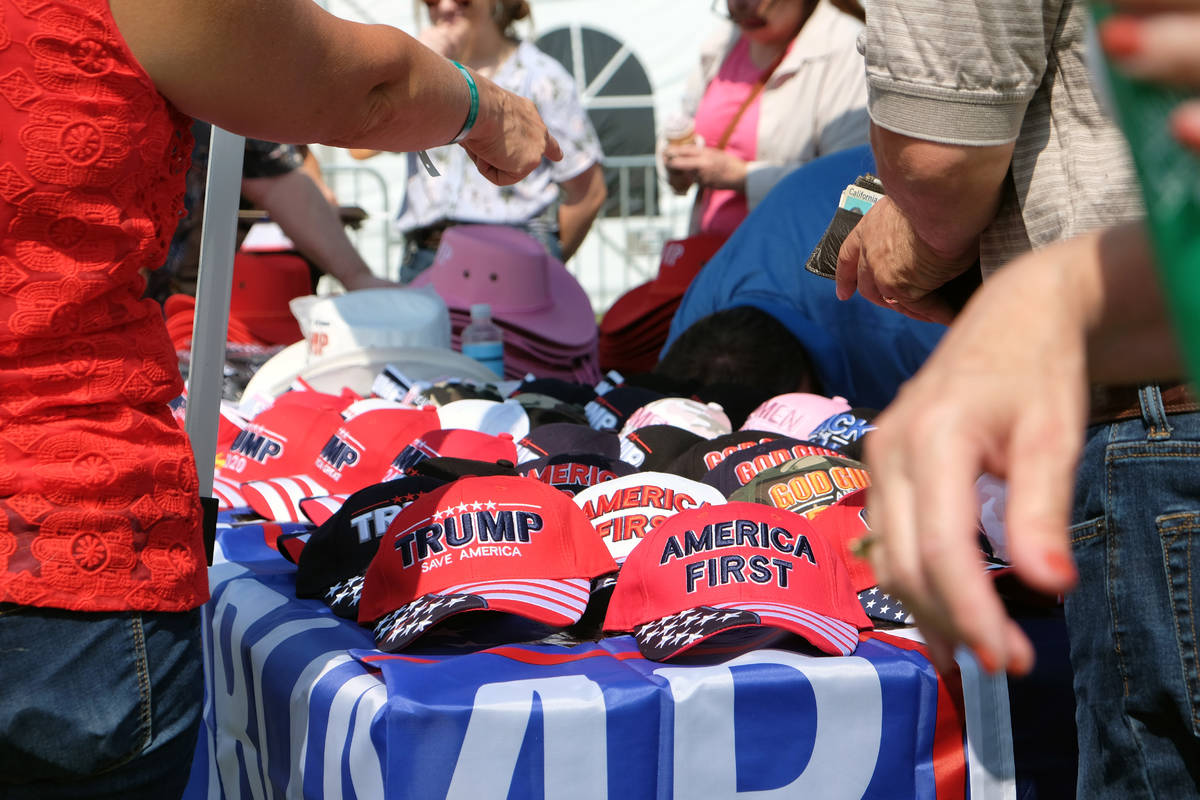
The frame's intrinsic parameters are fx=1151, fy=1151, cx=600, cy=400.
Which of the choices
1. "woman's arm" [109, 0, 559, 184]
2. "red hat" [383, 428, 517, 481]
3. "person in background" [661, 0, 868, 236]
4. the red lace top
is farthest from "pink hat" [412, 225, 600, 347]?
the red lace top

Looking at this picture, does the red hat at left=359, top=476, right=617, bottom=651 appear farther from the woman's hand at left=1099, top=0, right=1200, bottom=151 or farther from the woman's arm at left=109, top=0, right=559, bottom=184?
the woman's hand at left=1099, top=0, right=1200, bottom=151

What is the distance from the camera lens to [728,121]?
3080 mm

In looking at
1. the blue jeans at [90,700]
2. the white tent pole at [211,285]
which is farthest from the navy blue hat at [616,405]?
the blue jeans at [90,700]

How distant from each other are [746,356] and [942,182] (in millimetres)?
1530

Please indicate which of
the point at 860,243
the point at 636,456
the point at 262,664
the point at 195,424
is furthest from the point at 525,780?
the point at 636,456

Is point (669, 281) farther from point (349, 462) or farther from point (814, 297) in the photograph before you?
point (349, 462)

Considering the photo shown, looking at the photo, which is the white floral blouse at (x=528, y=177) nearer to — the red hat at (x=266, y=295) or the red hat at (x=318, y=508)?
the red hat at (x=266, y=295)

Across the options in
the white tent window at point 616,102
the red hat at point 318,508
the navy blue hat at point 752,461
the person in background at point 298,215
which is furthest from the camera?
the white tent window at point 616,102

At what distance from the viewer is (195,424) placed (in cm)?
121

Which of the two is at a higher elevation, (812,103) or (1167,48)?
(812,103)

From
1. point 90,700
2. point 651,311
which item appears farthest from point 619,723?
point 651,311

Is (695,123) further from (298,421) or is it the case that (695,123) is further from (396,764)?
(396,764)

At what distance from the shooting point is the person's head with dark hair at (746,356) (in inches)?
96.0

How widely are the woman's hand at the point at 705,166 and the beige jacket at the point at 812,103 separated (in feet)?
0.12
